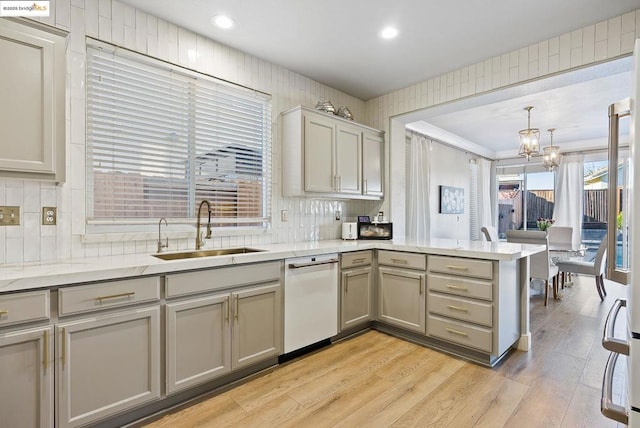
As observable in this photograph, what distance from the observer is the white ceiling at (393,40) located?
7.68ft

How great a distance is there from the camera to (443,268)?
2797 mm

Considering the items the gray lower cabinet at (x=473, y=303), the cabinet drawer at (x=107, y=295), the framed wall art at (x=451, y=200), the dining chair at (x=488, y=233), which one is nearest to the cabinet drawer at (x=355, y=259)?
the gray lower cabinet at (x=473, y=303)

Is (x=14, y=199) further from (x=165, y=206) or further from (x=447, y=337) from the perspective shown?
(x=447, y=337)

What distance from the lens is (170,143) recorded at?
258cm

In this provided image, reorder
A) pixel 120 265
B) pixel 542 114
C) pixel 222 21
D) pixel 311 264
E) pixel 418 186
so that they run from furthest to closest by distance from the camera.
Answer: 1. pixel 418 186
2. pixel 542 114
3. pixel 311 264
4. pixel 222 21
5. pixel 120 265

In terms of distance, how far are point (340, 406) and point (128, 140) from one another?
2.35 m

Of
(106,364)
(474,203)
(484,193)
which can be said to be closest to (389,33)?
(106,364)

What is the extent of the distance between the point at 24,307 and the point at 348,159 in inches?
114

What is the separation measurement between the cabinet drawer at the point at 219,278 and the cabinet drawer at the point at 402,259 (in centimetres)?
118

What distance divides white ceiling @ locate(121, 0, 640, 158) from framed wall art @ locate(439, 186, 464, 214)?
7.68 feet

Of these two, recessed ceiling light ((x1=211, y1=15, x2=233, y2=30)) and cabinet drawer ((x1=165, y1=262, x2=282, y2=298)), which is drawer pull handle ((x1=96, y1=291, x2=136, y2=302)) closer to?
cabinet drawer ((x1=165, y1=262, x2=282, y2=298))

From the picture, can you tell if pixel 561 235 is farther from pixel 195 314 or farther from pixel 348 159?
pixel 195 314

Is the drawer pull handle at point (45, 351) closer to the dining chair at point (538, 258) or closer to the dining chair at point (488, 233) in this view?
the dining chair at point (538, 258)

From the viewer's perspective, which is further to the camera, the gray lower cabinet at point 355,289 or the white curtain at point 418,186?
the white curtain at point 418,186
